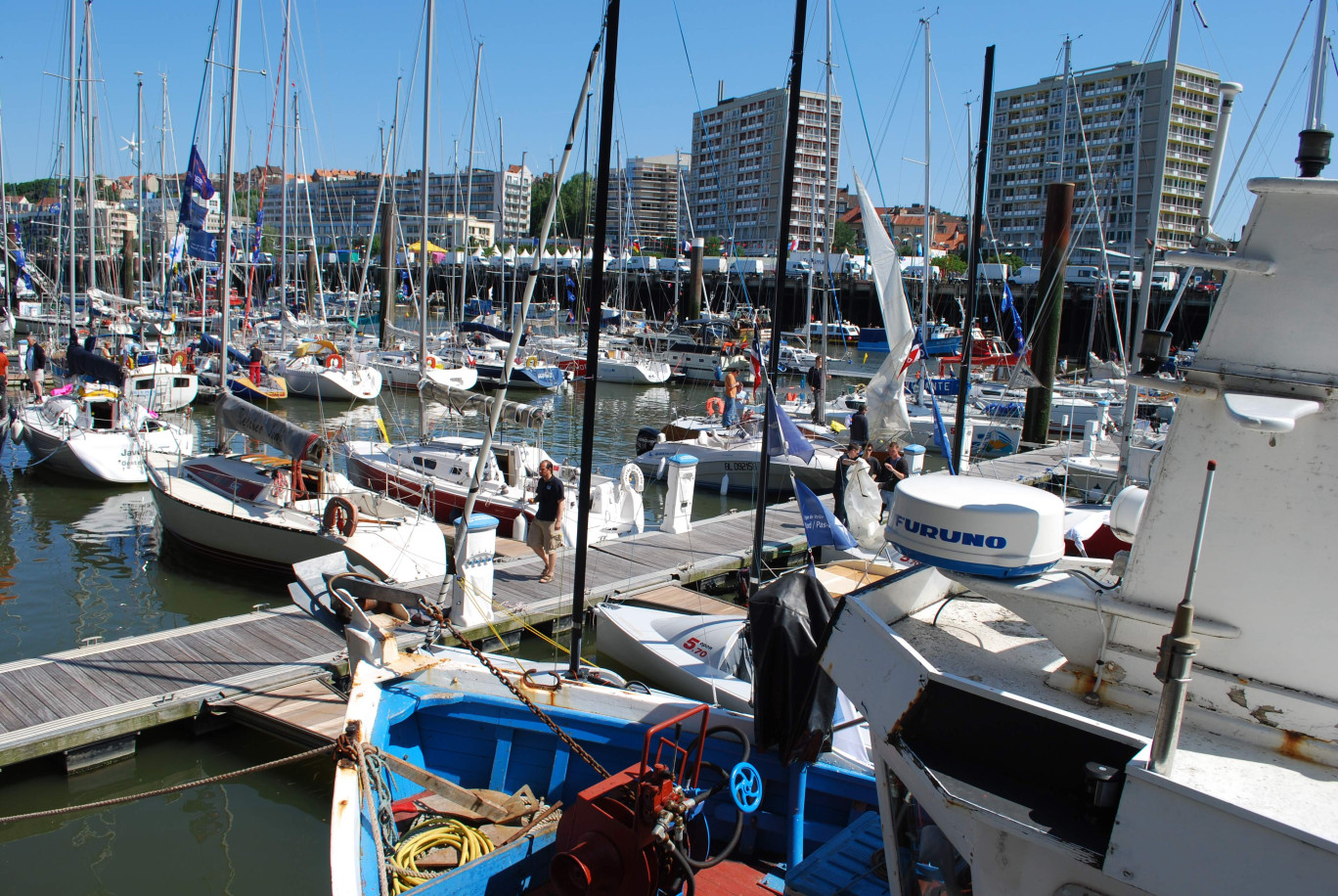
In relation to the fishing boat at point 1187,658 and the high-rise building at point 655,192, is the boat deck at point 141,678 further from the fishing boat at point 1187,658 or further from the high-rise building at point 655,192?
the high-rise building at point 655,192

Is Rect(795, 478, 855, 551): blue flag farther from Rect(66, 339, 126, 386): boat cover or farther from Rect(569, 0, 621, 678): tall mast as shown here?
Rect(66, 339, 126, 386): boat cover

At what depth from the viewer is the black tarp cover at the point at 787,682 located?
5.70 m

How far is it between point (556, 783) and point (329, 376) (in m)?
29.6

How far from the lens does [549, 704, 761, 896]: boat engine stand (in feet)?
16.5

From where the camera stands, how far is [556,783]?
6.74 m

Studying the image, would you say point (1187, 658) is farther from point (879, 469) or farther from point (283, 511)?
point (283, 511)

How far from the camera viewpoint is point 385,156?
34562 mm

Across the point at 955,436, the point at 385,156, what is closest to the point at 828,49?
the point at 955,436

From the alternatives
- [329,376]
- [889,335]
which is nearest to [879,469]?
[889,335]

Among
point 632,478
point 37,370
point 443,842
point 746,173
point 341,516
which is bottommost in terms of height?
point 443,842

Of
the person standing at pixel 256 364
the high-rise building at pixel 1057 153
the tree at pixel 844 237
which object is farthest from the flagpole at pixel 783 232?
the tree at pixel 844 237

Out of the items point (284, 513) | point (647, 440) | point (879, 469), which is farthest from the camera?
point (647, 440)

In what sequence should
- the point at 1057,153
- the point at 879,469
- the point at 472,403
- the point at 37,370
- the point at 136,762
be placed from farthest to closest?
the point at 1057,153, the point at 37,370, the point at 472,403, the point at 879,469, the point at 136,762

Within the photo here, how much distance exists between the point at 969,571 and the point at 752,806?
2.31 meters
